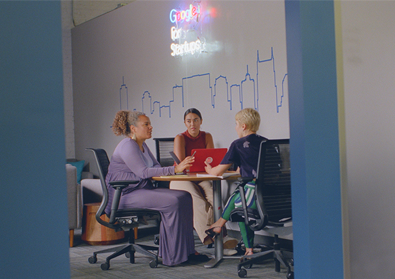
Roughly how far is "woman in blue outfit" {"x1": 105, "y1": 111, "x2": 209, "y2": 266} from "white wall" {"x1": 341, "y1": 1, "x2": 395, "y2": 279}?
1.70m

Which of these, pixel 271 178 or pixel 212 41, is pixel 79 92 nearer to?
pixel 212 41

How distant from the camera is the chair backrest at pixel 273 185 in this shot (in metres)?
3.35

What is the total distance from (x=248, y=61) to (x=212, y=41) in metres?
0.70

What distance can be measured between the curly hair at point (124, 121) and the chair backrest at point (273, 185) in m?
1.32

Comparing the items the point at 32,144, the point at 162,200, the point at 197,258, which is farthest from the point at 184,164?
the point at 32,144

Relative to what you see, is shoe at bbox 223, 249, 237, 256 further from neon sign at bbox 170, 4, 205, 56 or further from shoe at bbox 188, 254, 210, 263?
neon sign at bbox 170, 4, 205, 56

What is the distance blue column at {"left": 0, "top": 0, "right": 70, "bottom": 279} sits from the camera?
4.60ft

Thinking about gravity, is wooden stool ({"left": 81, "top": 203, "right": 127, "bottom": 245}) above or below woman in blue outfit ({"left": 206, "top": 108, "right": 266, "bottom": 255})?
below

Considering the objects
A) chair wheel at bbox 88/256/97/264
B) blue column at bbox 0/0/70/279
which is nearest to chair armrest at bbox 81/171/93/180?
chair wheel at bbox 88/256/97/264

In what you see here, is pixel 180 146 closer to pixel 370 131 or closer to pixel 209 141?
pixel 209 141

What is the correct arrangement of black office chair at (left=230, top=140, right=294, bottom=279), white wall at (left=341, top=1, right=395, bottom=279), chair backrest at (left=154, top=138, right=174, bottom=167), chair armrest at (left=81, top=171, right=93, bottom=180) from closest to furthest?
white wall at (left=341, top=1, right=395, bottom=279) < black office chair at (left=230, top=140, right=294, bottom=279) < chair backrest at (left=154, top=138, right=174, bottom=167) < chair armrest at (left=81, top=171, right=93, bottom=180)

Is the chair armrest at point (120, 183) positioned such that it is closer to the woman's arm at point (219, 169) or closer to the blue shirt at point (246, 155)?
the woman's arm at point (219, 169)

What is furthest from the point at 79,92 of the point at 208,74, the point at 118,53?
the point at 208,74

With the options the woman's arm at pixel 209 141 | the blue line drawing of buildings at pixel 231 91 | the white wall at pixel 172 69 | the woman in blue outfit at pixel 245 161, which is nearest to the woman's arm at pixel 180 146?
the woman's arm at pixel 209 141
